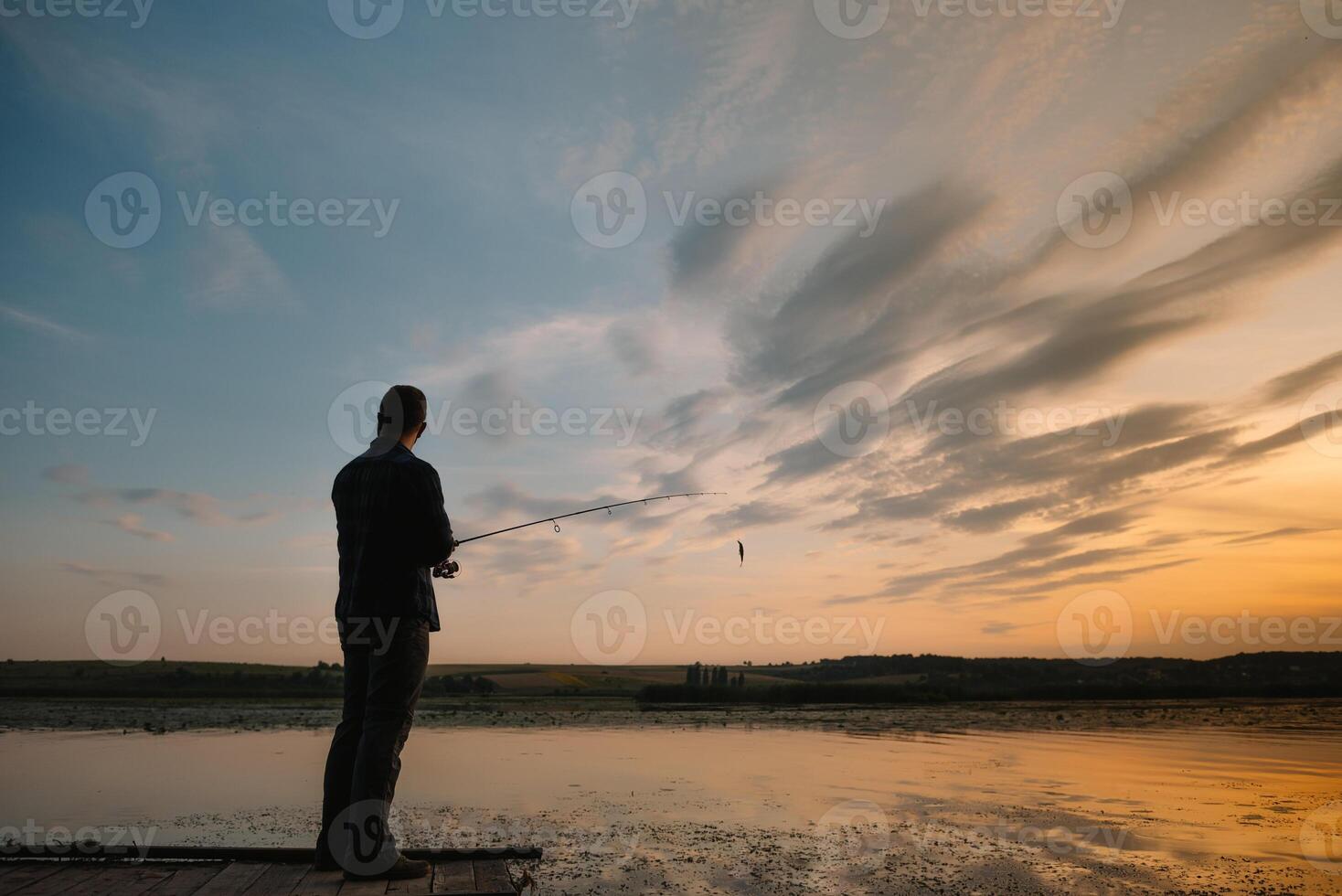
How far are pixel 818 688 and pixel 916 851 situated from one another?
155 ft

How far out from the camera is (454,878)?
4.53 m

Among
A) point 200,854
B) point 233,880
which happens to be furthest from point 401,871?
point 200,854

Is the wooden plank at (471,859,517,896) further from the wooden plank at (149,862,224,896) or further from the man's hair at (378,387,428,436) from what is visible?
the man's hair at (378,387,428,436)

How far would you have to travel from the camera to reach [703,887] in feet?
23.4

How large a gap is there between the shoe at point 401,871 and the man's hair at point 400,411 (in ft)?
7.72

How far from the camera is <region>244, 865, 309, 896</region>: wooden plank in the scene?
4262mm

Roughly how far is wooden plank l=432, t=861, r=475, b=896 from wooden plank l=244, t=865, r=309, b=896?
0.69m

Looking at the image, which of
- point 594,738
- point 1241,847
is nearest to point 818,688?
point 594,738

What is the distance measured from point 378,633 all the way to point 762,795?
8764mm

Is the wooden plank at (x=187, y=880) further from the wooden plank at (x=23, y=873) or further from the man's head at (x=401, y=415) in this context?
the man's head at (x=401, y=415)

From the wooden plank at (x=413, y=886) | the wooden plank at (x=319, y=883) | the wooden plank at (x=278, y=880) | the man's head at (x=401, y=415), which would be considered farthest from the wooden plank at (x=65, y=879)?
the man's head at (x=401, y=415)

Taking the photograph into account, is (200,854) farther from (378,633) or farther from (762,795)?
(762,795)

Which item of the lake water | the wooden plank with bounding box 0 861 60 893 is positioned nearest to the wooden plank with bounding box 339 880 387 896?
the wooden plank with bounding box 0 861 60 893

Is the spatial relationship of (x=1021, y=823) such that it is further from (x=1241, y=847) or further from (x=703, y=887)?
(x=703, y=887)
